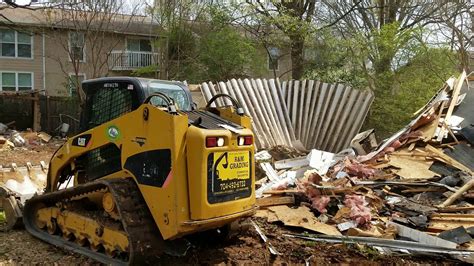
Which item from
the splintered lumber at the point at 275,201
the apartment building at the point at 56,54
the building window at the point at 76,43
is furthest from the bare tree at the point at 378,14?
the splintered lumber at the point at 275,201

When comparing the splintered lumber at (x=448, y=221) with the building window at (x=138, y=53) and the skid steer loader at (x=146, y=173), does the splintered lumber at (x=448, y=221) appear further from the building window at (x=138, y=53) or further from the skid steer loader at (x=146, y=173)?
the building window at (x=138, y=53)

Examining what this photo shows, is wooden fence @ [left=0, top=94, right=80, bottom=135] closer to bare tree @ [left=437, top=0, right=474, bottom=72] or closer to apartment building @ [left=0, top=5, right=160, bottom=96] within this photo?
apartment building @ [left=0, top=5, right=160, bottom=96]

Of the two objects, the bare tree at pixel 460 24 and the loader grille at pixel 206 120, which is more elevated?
the bare tree at pixel 460 24

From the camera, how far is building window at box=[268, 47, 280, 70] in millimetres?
21178

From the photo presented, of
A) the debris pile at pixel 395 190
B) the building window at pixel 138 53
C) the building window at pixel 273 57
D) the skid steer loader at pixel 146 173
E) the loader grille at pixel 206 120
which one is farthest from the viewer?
the building window at pixel 138 53

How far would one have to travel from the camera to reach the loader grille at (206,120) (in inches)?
187

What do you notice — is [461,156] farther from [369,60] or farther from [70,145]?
[369,60]

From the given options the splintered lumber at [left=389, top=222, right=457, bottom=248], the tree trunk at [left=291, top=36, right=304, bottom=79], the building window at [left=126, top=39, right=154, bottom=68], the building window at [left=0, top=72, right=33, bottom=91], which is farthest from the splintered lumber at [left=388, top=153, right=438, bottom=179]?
the building window at [left=0, top=72, right=33, bottom=91]

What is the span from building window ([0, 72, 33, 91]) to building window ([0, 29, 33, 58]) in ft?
3.48

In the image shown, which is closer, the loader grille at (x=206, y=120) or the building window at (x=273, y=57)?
the loader grille at (x=206, y=120)

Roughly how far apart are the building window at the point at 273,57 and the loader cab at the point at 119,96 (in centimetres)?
1575

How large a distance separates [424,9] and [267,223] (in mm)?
19745

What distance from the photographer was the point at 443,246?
5.36 m

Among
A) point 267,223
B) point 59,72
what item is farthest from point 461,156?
point 59,72
